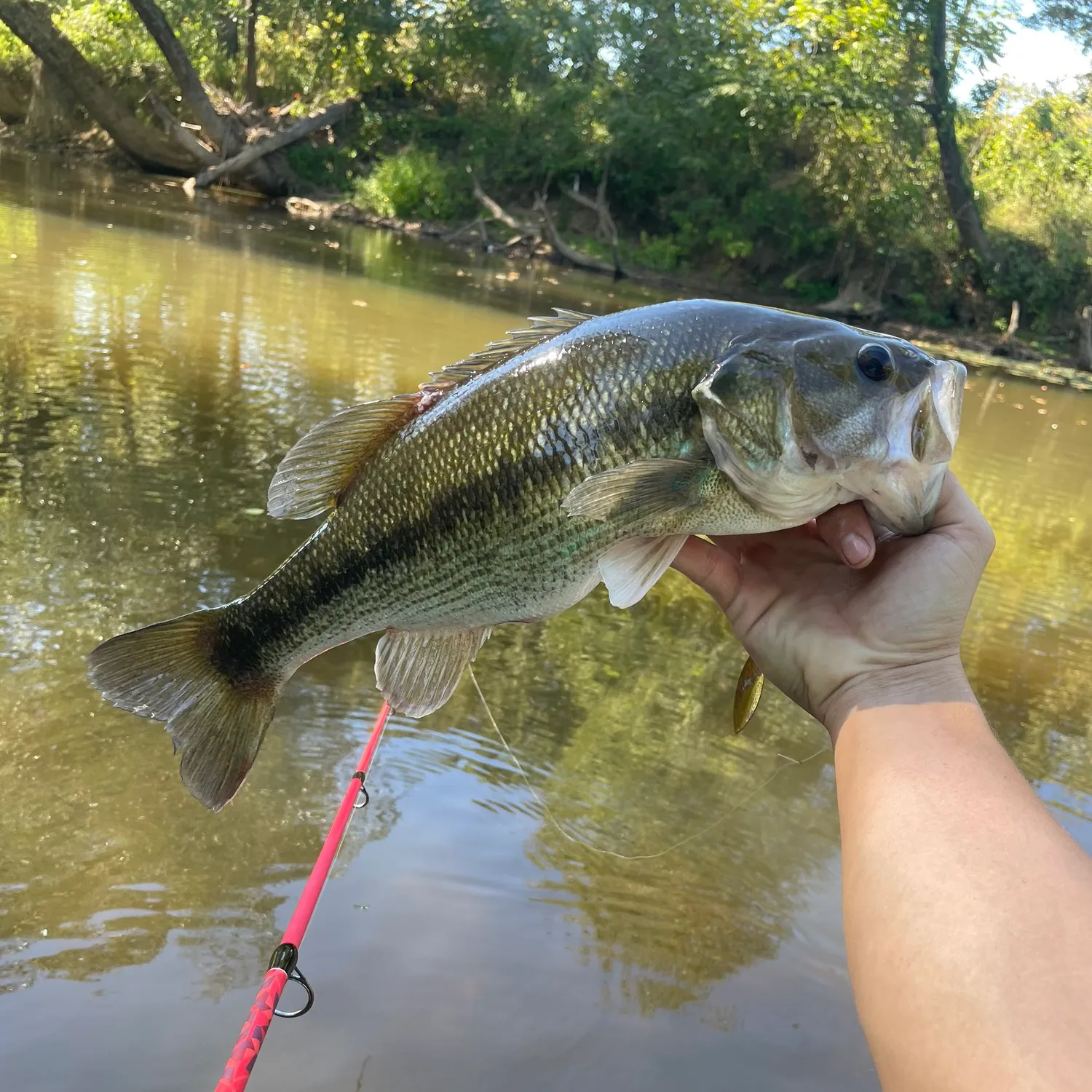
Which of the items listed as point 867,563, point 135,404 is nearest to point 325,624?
point 867,563

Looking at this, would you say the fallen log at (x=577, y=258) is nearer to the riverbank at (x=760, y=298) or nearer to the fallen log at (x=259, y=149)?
the riverbank at (x=760, y=298)

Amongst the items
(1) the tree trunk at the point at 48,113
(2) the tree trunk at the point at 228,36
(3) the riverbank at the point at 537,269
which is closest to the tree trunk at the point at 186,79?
(3) the riverbank at the point at 537,269

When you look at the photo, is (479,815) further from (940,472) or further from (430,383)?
(940,472)

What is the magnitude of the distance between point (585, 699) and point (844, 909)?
2.75 metres

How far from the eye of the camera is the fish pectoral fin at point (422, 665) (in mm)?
2168

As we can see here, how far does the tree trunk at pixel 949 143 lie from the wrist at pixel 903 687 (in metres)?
25.3

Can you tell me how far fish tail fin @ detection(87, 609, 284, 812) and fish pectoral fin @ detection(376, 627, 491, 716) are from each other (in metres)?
0.26

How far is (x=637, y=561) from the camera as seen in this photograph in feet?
6.29

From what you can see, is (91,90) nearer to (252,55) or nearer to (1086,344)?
(252,55)

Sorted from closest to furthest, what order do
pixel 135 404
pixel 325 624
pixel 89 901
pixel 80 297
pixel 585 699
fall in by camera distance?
pixel 325 624 → pixel 89 901 → pixel 585 699 → pixel 135 404 → pixel 80 297

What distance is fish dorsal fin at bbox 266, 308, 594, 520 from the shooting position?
6.93ft

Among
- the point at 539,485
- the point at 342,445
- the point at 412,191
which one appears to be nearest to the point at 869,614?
the point at 539,485

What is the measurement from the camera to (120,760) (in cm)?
333

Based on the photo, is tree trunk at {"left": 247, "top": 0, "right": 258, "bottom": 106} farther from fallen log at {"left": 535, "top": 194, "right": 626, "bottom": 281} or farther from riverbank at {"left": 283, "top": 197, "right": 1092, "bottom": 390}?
fallen log at {"left": 535, "top": 194, "right": 626, "bottom": 281}
